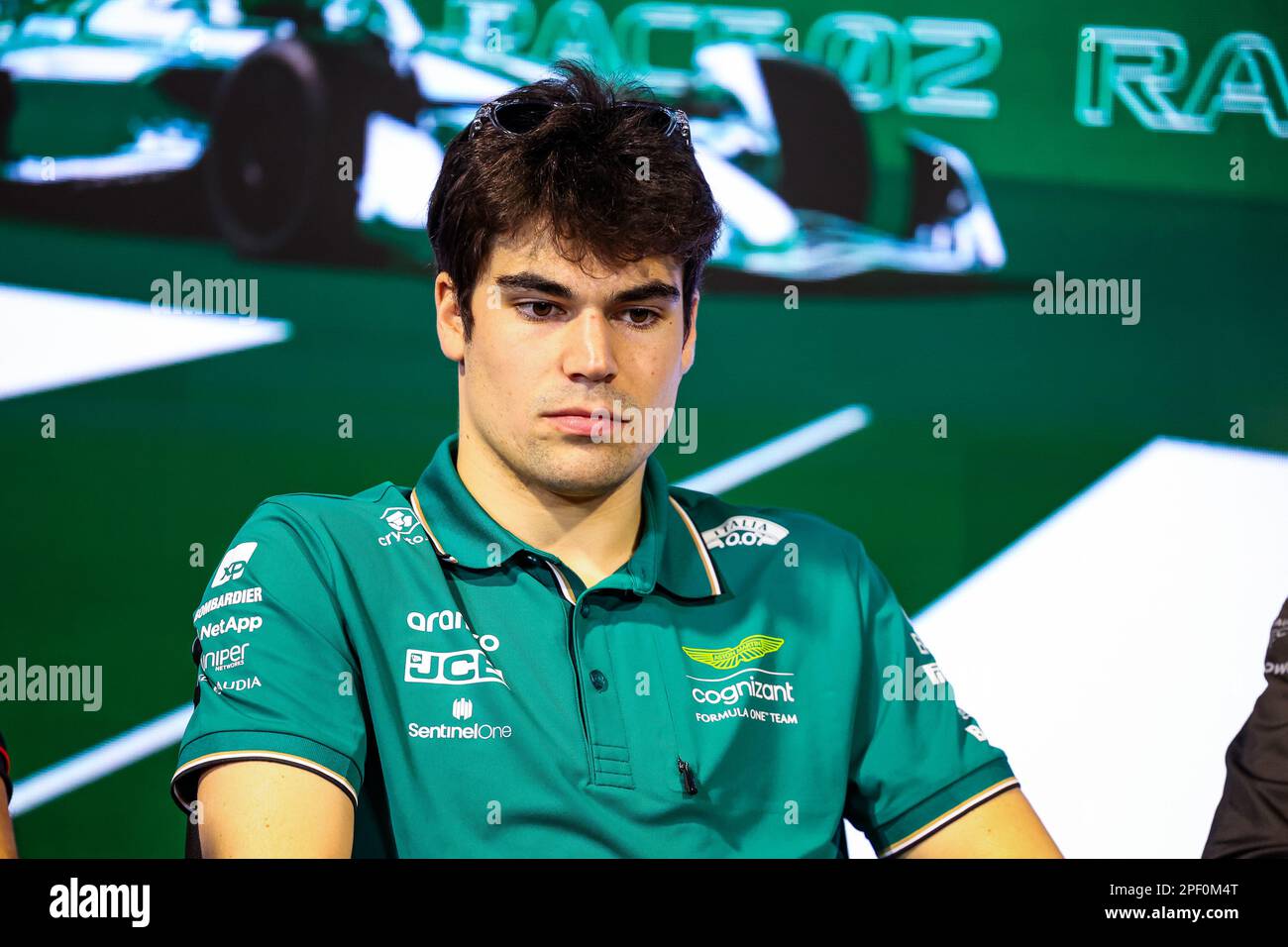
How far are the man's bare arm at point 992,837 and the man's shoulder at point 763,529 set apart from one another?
1.05 feet

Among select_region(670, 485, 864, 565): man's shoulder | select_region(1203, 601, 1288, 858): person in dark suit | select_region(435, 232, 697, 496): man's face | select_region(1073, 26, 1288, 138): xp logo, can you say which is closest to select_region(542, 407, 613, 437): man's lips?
select_region(435, 232, 697, 496): man's face

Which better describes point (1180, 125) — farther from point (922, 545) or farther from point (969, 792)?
point (969, 792)

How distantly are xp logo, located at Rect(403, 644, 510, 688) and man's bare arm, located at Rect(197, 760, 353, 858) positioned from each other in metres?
0.17

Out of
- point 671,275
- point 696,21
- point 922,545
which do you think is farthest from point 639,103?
point 922,545

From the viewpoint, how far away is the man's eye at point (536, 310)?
1539 mm

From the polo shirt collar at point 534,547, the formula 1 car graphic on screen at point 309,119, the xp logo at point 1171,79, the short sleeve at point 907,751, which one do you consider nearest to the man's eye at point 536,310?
the polo shirt collar at point 534,547

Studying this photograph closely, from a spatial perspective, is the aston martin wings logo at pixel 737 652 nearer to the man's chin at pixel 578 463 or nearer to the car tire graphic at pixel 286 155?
the man's chin at pixel 578 463

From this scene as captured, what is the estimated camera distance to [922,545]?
2666mm

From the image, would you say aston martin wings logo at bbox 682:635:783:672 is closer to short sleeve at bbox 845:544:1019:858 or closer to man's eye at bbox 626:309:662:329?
short sleeve at bbox 845:544:1019:858

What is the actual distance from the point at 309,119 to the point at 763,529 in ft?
4.41

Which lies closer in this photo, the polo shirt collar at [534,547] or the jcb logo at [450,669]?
the jcb logo at [450,669]
